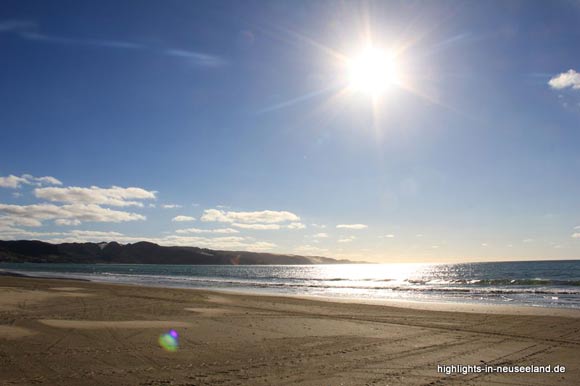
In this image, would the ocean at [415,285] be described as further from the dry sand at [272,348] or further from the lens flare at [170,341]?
the lens flare at [170,341]

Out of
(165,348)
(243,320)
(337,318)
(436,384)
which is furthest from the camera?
(337,318)

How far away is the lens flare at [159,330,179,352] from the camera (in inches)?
409

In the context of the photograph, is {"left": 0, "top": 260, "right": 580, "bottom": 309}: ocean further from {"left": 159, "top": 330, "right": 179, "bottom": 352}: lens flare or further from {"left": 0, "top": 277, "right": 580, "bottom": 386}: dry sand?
{"left": 159, "top": 330, "right": 179, "bottom": 352}: lens flare

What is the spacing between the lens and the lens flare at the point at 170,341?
10.4 metres

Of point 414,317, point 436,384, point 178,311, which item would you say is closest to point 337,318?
point 414,317

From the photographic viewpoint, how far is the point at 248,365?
347 inches

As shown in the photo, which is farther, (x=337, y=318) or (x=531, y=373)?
(x=337, y=318)

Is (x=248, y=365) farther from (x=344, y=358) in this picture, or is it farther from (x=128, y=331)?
(x=128, y=331)

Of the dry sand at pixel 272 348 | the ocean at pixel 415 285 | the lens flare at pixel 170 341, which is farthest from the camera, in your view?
the ocean at pixel 415 285

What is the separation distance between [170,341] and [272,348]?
9.45 feet

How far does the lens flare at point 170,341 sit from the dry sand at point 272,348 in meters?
0.26

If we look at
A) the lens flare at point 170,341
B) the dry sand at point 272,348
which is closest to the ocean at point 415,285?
the dry sand at point 272,348

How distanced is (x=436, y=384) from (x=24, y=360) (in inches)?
329

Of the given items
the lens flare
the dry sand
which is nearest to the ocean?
the dry sand
